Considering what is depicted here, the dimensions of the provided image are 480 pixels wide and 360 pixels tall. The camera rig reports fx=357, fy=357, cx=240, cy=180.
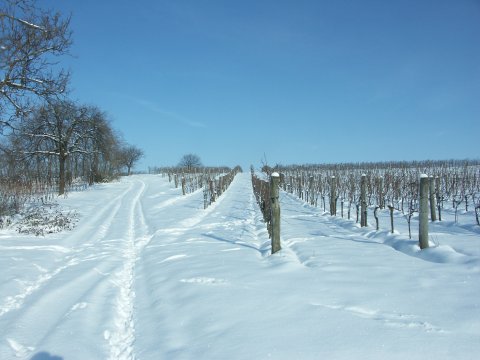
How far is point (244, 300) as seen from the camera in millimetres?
4523

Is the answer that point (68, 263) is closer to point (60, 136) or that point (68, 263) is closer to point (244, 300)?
point (244, 300)

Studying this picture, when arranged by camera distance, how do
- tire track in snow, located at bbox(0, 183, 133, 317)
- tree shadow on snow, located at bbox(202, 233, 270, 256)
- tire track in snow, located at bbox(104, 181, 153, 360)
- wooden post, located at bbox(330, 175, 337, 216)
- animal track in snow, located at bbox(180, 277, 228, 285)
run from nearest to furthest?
1. tire track in snow, located at bbox(104, 181, 153, 360)
2. tire track in snow, located at bbox(0, 183, 133, 317)
3. animal track in snow, located at bbox(180, 277, 228, 285)
4. tree shadow on snow, located at bbox(202, 233, 270, 256)
5. wooden post, located at bbox(330, 175, 337, 216)

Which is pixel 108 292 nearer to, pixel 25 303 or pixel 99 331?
pixel 25 303

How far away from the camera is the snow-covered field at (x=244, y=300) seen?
10.7ft

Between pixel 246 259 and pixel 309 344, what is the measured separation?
375 centimetres

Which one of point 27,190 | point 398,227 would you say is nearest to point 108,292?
point 398,227

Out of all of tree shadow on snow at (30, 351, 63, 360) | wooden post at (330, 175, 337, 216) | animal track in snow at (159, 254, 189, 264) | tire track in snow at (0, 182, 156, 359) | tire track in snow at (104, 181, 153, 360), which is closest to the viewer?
tree shadow on snow at (30, 351, 63, 360)

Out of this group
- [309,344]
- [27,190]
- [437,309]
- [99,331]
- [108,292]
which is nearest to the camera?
[309,344]

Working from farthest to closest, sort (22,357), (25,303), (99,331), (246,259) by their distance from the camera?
1. (246,259)
2. (25,303)
3. (99,331)
4. (22,357)

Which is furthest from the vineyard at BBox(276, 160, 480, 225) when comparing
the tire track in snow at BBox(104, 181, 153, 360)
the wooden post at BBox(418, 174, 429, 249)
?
the tire track in snow at BBox(104, 181, 153, 360)

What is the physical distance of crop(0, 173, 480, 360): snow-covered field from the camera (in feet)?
10.7

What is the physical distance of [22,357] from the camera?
3.46 meters

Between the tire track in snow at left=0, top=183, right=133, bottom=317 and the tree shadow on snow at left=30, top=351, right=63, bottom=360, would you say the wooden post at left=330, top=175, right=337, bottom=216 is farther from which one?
the tree shadow on snow at left=30, top=351, right=63, bottom=360

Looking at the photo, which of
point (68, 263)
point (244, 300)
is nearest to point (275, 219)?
point (244, 300)
